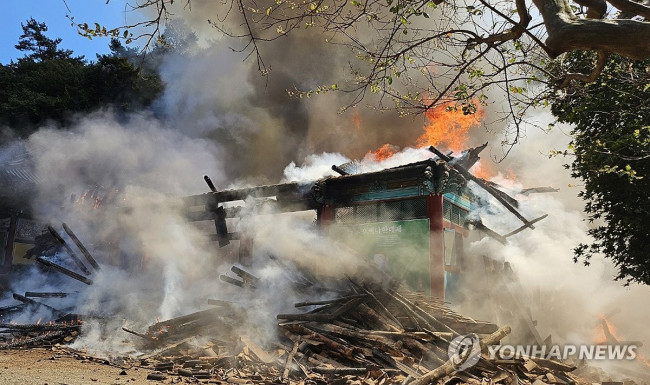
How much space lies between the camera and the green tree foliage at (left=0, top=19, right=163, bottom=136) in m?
29.9

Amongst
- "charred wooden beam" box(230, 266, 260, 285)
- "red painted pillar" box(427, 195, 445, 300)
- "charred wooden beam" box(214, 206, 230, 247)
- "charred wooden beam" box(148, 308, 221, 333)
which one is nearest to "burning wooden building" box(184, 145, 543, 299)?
"red painted pillar" box(427, 195, 445, 300)

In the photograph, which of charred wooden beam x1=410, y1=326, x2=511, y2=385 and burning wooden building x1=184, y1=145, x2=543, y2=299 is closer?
charred wooden beam x1=410, y1=326, x2=511, y2=385

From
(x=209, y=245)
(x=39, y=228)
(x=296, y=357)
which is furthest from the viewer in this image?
(x=39, y=228)

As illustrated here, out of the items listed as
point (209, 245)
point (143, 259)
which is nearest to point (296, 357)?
point (209, 245)

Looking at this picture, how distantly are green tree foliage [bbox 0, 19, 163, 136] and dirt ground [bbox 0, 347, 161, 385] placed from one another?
25.7 m

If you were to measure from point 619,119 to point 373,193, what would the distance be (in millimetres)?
7272

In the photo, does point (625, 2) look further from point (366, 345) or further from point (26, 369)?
point (26, 369)

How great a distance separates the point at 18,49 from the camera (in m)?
39.4

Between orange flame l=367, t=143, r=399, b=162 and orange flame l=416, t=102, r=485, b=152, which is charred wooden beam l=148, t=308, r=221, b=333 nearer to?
orange flame l=367, t=143, r=399, b=162

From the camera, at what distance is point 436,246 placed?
42.2 feet

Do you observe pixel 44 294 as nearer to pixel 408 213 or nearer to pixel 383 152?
pixel 408 213

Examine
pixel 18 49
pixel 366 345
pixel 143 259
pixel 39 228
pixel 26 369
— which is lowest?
pixel 26 369

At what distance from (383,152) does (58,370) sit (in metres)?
19.1

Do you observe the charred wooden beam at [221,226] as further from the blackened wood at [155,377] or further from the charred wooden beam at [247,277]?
the blackened wood at [155,377]
